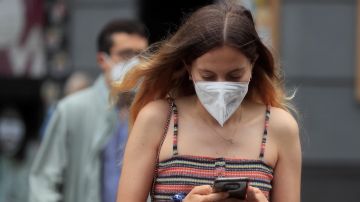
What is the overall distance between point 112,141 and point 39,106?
702cm

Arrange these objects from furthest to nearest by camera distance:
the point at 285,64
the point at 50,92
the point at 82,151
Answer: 1. the point at 50,92
2. the point at 285,64
3. the point at 82,151

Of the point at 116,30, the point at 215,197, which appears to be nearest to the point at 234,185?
the point at 215,197

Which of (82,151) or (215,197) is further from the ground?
(82,151)

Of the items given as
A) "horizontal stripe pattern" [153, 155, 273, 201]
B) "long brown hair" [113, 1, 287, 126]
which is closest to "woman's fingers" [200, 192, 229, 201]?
"horizontal stripe pattern" [153, 155, 273, 201]

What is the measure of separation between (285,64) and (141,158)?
7897mm

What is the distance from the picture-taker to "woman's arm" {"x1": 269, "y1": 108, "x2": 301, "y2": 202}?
11.0 feet

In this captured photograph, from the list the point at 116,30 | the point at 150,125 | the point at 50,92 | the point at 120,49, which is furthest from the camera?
the point at 50,92

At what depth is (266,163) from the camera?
10.9ft

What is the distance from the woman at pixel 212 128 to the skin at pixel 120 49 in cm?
220

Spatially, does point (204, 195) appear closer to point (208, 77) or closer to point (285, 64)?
point (208, 77)

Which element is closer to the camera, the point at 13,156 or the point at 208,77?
the point at 208,77

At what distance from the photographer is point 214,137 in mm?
3320

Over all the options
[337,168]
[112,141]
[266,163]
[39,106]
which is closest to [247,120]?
[266,163]

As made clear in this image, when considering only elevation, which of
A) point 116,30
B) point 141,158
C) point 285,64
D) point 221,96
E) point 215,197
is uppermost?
point 285,64
